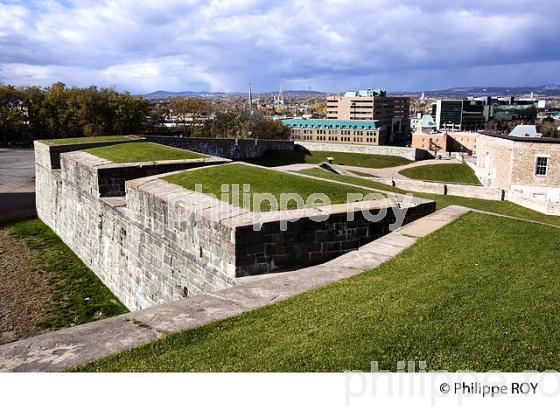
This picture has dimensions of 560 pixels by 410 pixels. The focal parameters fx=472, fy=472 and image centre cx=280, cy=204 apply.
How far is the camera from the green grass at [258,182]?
963 cm

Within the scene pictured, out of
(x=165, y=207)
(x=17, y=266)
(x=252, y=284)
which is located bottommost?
(x=17, y=266)

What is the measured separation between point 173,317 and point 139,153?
12.4m

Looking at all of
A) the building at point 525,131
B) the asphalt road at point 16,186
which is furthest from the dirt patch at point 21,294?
the building at point 525,131

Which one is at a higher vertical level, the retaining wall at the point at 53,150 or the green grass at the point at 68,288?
the retaining wall at the point at 53,150

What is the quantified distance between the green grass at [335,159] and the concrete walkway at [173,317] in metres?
25.6

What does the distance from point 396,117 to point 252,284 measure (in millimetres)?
136605

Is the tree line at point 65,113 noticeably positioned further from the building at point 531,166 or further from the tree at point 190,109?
the building at point 531,166

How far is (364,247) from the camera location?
8312 millimetres

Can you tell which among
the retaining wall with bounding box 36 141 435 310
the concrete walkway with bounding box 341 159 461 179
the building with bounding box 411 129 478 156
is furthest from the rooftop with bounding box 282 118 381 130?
the retaining wall with bounding box 36 141 435 310

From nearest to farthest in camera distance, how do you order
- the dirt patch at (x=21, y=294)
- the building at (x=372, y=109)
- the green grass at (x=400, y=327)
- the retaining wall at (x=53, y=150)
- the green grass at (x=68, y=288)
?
the green grass at (x=400, y=327) → the dirt patch at (x=21, y=294) → the green grass at (x=68, y=288) → the retaining wall at (x=53, y=150) → the building at (x=372, y=109)

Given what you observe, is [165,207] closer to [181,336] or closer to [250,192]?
[250,192]

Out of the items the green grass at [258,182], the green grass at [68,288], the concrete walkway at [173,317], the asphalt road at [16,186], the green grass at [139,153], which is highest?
the green grass at [139,153]

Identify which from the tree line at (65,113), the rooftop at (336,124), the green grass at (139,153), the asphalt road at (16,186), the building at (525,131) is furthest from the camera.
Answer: the rooftop at (336,124)
